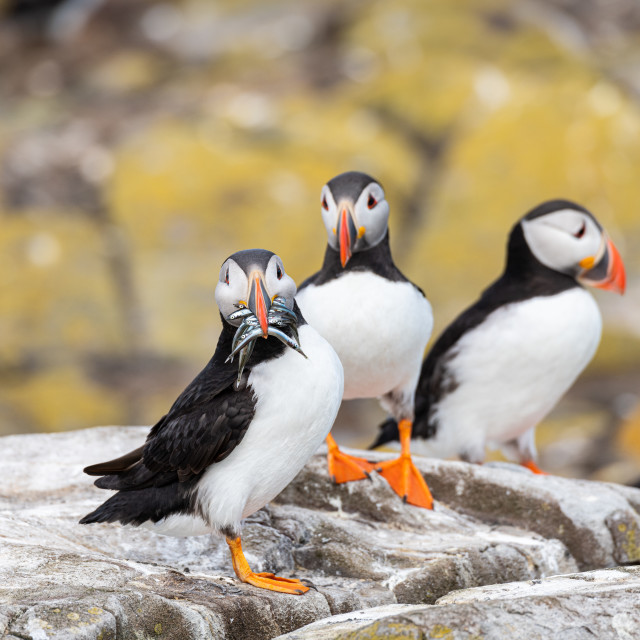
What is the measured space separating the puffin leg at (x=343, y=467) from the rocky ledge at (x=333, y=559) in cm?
4

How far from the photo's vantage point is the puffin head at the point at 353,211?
447cm

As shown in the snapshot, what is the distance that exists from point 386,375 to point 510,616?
199cm

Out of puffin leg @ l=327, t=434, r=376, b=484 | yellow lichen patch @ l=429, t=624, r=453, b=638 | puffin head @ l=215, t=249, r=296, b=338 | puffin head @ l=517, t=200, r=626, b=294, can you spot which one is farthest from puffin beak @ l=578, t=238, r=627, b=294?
yellow lichen patch @ l=429, t=624, r=453, b=638

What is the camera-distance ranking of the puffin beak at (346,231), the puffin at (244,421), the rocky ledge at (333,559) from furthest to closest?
the puffin beak at (346,231), the puffin at (244,421), the rocky ledge at (333,559)

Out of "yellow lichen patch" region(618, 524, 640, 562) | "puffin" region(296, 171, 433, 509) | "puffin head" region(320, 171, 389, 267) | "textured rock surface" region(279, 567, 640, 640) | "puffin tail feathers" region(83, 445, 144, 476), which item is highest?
"puffin head" region(320, 171, 389, 267)

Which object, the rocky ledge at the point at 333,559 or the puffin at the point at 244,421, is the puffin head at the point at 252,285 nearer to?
the puffin at the point at 244,421

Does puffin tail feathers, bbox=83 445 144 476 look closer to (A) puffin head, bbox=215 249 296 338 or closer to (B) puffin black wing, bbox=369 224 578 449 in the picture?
(A) puffin head, bbox=215 249 296 338

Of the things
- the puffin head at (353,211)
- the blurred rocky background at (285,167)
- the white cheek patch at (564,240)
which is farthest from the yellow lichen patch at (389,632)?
the blurred rocky background at (285,167)

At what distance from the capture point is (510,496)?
4691 mm

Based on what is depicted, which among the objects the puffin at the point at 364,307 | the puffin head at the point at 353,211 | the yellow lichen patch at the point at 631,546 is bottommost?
the yellow lichen patch at the point at 631,546

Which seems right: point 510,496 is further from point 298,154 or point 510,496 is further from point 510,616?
point 298,154

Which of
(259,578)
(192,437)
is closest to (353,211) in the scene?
(192,437)

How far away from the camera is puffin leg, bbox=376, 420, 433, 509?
462 cm

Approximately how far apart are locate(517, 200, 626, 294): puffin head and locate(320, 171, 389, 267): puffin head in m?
1.32
